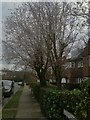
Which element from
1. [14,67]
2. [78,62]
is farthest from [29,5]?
[78,62]

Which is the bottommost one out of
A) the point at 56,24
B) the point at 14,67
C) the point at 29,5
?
the point at 14,67

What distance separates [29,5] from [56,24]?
9.00ft

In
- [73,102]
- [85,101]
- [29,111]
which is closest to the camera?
[85,101]

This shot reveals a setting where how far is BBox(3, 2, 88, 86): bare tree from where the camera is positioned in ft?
61.4

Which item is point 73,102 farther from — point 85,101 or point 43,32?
point 43,32

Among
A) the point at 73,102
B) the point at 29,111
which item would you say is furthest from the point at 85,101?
the point at 29,111

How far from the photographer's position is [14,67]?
2569 centimetres

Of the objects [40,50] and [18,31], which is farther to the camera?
[18,31]

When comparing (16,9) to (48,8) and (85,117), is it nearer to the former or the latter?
(48,8)

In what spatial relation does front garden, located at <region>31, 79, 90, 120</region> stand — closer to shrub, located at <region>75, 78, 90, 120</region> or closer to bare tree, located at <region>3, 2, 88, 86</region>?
shrub, located at <region>75, 78, 90, 120</region>

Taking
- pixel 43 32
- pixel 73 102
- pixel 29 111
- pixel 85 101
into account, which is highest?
pixel 43 32

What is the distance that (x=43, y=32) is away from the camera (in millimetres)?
18578

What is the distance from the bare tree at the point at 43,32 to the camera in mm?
18719

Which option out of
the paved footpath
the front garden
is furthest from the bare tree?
the front garden
